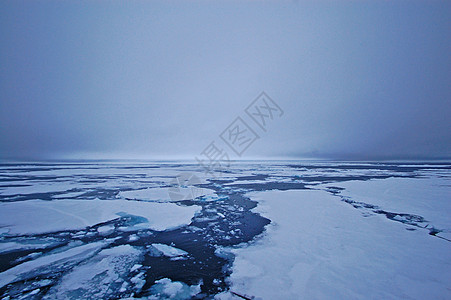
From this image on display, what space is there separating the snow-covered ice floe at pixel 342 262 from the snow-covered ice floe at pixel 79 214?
239 centimetres

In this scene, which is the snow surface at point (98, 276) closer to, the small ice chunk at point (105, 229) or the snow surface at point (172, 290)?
the snow surface at point (172, 290)

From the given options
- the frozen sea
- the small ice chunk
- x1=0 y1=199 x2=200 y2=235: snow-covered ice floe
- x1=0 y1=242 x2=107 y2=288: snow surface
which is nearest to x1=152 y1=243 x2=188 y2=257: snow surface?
the frozen sea

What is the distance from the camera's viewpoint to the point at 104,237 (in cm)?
403

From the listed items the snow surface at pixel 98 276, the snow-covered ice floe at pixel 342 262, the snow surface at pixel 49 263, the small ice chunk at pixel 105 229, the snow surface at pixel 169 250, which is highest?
the small ice chunk at pixel 105 229

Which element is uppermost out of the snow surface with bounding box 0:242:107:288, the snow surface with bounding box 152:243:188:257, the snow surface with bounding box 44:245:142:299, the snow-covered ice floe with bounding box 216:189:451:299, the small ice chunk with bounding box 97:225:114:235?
the small ice chunk with bounding box 97:225:114:235

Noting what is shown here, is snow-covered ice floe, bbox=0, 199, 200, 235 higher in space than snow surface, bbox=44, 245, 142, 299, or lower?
higher

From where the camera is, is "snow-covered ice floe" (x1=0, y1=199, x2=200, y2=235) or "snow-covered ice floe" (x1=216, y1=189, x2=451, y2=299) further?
"snow-covered ice floe" (x1=0, y1=199, x2=200, y2=235)

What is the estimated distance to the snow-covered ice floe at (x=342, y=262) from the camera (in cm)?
237

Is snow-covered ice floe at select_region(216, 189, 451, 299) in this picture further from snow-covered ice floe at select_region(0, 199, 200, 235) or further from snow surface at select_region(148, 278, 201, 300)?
snow-covered ice floe at select_region(0, 199, 200, 235)

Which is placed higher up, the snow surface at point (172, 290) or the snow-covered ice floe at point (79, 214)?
the snow-covered ice floe at point (79, 214)

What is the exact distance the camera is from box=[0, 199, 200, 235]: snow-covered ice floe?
4.58 meters

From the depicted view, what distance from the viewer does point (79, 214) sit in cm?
539

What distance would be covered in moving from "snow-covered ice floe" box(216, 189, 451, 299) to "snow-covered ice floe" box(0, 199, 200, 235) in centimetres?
239

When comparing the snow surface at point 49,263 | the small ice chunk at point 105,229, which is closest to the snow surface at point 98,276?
the snow surface at point 49,263
